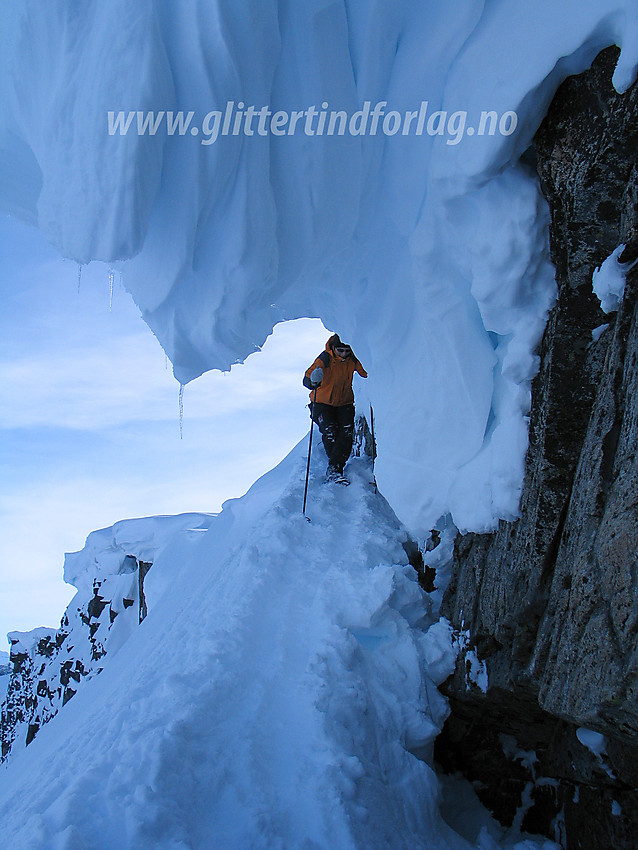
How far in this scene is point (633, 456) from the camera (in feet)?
6.15

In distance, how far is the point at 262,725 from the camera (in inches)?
101

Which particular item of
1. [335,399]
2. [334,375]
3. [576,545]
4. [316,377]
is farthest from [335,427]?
[576,545]

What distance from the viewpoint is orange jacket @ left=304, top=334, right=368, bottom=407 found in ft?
22.3

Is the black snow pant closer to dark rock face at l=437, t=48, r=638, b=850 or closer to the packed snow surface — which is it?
dark rock face at l=437, t=48, r=638, b=850

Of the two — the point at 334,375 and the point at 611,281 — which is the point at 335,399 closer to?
the point at 334,375

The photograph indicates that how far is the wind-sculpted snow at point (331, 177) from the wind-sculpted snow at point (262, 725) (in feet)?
3.13

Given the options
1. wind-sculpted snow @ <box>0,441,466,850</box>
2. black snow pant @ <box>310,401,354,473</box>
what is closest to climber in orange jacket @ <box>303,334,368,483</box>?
black snow pant @ <box>310,401,354,473</box>

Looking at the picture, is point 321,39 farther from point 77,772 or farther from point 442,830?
point 442,830

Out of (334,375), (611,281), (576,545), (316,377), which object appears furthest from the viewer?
(334,375)

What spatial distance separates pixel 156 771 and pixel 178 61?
3252mm

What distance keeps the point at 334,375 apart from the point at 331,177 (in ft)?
12.2

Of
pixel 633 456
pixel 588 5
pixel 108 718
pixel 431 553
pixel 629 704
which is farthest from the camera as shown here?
pixel 431 553

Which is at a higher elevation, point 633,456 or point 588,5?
point 588,5

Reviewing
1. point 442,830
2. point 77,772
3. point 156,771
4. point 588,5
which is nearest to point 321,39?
point 588,5
